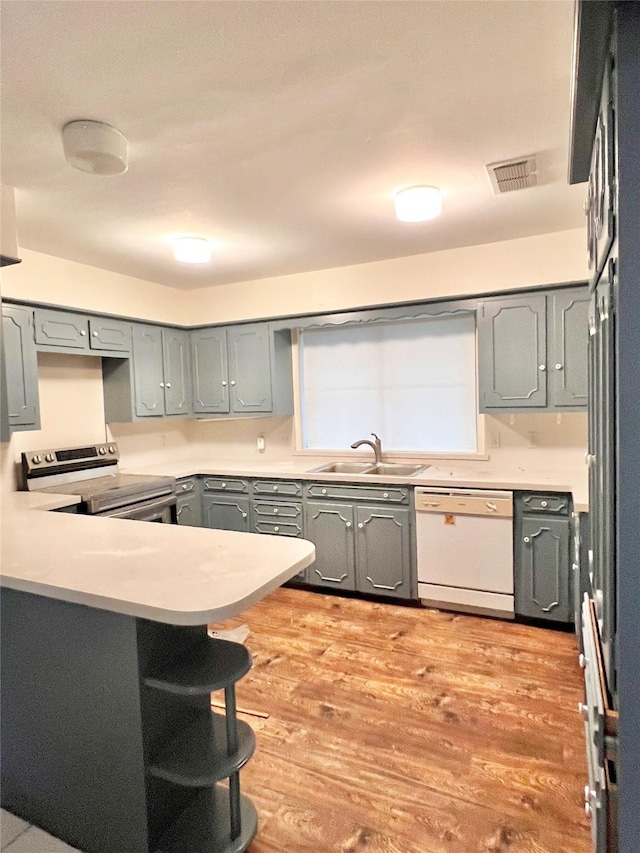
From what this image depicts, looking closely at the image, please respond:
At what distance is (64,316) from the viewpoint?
3506 mm

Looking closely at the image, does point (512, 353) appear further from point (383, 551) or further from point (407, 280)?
point (383, 551)

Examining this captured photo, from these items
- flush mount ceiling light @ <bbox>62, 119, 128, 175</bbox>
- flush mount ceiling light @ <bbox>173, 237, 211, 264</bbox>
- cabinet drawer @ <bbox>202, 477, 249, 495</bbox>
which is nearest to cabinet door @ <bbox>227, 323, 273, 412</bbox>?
cabinet drawer @ <bbox>202, 477, 249, 495</bbox>

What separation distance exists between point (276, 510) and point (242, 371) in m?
1.26

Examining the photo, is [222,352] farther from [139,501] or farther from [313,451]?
[139,501]

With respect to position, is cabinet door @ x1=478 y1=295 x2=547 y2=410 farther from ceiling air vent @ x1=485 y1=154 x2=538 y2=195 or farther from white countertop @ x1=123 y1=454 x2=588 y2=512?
ceiling air vent @ x1=485 y1=154 x2=538 y2=195

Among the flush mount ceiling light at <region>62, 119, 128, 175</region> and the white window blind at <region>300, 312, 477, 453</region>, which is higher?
the flush mount ceiling light at <region>62, 119, 128, 175</region>

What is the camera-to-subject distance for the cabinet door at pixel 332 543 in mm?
3805

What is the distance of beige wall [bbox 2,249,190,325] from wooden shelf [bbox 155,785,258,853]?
115 inches

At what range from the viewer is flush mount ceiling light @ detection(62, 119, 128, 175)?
1.89 m

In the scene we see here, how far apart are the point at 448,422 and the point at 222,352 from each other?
6.71ft

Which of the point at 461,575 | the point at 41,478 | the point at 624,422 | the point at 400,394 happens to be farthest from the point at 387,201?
the point at 41,478

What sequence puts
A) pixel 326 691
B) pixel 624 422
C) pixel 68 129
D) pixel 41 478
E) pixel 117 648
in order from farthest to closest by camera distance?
pixel 41 478, pixel 326 691, pixel 68 129, pixel 117 648, pixel 624 422

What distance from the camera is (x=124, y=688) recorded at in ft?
5.06

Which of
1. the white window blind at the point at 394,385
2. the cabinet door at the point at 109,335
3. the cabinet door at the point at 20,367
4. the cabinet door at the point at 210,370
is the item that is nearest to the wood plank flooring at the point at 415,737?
the white window blind at the point at 394,385
